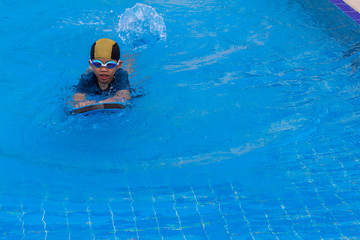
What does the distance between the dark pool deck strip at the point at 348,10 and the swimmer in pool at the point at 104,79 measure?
451cm

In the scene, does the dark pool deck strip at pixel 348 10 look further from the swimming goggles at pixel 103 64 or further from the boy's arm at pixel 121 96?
the swimming goggles at pixel 103 64

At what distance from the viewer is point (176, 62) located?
5.91m

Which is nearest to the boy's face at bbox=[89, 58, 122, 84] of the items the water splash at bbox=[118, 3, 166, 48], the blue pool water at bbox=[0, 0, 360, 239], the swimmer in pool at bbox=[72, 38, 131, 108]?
the swimmer in pool at bbox=[72, 38, 131, 108]

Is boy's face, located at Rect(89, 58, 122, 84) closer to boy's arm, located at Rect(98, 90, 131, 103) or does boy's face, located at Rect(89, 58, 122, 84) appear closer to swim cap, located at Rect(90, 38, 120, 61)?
swim cap, located at Rect(90, 38, 120, 61)

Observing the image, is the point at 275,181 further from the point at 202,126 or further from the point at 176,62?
the point at 176,62

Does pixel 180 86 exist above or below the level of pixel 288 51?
below

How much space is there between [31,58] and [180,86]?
2.13 meters

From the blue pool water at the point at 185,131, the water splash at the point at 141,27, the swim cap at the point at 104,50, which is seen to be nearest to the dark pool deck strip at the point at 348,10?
the blue pool water at the point at 185,131

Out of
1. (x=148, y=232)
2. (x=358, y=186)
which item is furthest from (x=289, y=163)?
(x=148, y=232)

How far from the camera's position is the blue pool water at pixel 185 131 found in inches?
139

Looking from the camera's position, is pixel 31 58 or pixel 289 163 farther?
pixel 31 58

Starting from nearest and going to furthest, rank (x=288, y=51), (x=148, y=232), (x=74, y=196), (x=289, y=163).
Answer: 1. (x=148, y=232)
2. (x=74, y=196)
3. (x=289, y=163)
4. (x=288, y=51)

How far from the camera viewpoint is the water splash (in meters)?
6.46

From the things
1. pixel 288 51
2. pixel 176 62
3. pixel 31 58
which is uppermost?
pixel 288 51
